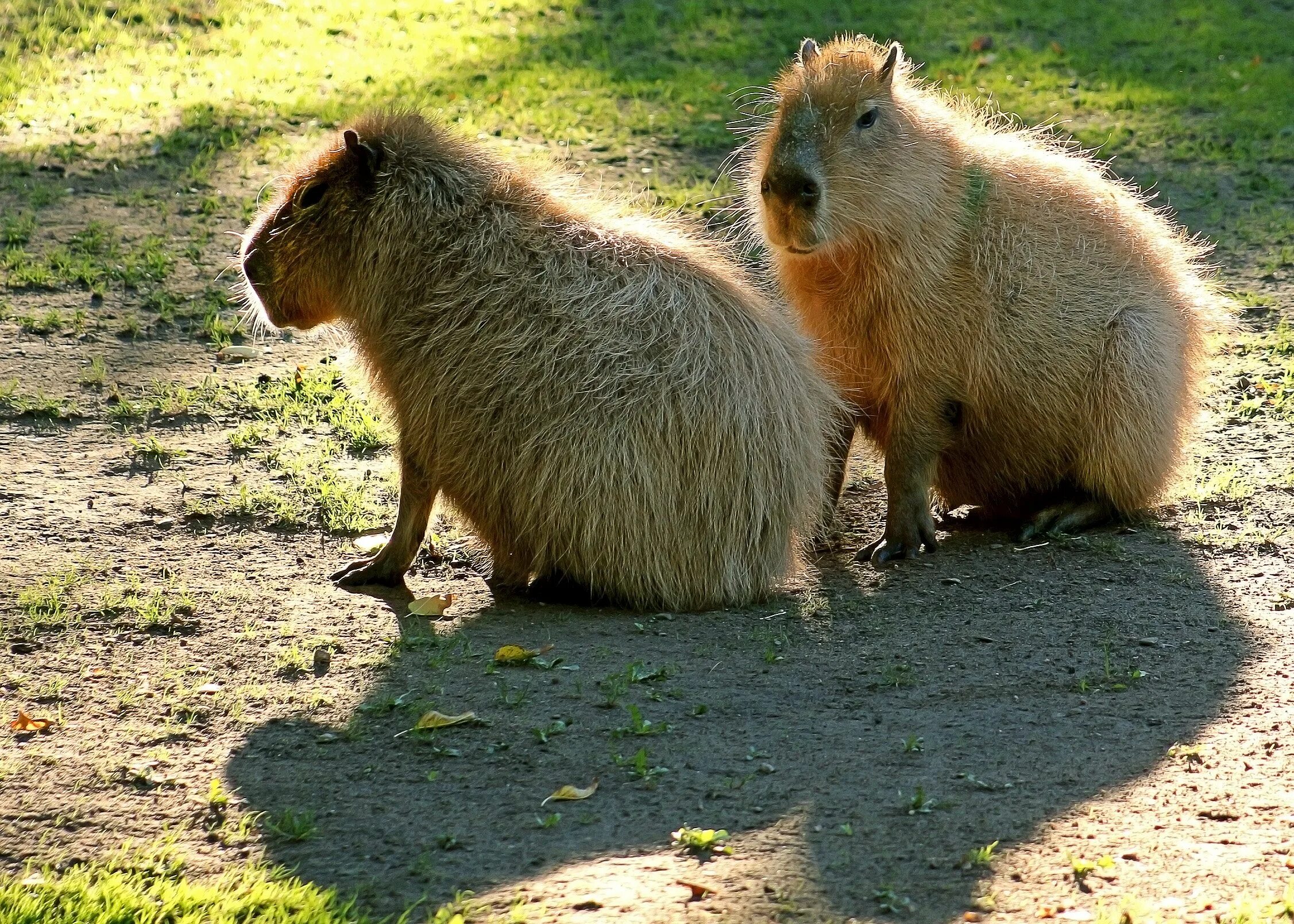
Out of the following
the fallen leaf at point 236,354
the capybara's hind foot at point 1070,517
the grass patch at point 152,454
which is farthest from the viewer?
the fallen leaf at point 236,354

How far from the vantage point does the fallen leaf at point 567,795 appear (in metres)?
3.29

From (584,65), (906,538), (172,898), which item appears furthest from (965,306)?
(584,65)

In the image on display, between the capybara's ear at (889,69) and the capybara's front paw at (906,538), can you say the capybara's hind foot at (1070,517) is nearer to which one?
the capybara's front paw at (906,538)

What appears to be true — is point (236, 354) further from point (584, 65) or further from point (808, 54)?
point (584, 65)

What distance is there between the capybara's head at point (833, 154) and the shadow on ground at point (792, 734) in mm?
1112

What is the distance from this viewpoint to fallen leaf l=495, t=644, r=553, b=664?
3971mm

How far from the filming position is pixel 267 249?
4.65 metres

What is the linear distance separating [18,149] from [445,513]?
436cm

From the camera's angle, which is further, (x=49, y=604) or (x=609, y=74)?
(x=609, y=74)

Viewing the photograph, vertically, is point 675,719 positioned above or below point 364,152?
below

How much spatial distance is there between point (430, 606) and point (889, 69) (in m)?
2.20

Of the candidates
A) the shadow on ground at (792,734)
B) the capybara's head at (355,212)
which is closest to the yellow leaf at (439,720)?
the shadow on ground at (792,734)

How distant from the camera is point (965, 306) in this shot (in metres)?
4.84

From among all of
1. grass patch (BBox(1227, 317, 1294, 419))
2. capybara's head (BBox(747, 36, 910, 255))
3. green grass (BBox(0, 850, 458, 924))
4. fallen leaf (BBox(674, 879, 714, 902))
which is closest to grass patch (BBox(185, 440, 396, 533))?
capybara's head (BBox(747, 36, 910, 255))
